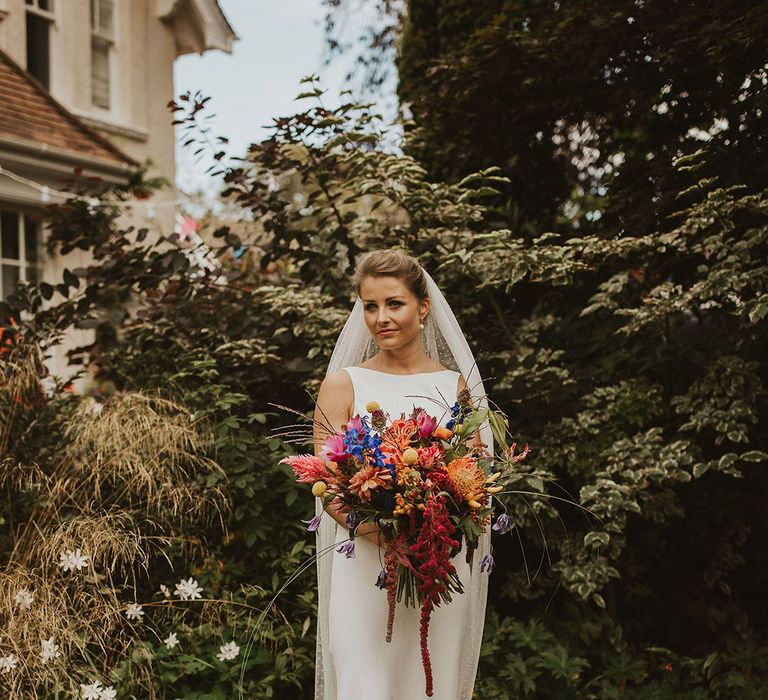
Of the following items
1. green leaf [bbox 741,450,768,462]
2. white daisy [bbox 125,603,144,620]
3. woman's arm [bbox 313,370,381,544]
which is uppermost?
woman's arm [bbox 313,370,381,544]

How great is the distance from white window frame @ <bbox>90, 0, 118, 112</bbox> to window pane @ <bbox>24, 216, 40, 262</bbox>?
9.01ft

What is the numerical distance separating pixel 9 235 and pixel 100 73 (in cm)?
347

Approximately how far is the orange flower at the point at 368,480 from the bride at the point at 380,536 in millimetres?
169

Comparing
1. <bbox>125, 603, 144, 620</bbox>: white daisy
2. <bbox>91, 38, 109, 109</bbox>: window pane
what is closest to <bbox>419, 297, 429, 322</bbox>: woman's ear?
<bbox>125, 603, 144, 620</bbox>: white daisy

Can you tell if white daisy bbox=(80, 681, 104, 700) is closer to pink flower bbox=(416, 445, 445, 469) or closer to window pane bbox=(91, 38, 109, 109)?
pink flower bbox=(416, 445, 445, 469)

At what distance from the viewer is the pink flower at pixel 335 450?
247 cm

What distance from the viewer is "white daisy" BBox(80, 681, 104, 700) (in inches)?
132

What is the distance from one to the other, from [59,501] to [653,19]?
3.96 metres

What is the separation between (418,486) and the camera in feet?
7.95

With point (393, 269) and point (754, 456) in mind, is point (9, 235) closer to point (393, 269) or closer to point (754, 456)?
point (393, 269)

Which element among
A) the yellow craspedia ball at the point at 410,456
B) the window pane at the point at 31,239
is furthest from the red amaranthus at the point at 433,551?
the window pane at the point at 31,239

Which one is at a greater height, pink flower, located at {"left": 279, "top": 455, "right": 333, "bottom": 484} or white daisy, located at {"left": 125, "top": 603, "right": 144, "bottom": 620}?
pink flower, located at {"left": 279, "top": 455, "right": 333, "bottom": 484}

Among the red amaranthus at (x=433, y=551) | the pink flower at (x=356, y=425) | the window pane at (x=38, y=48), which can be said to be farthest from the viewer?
the window pane at (x=38, y=48)

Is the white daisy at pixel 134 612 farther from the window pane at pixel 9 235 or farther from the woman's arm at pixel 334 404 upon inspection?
the window pane at pixel 9 235
